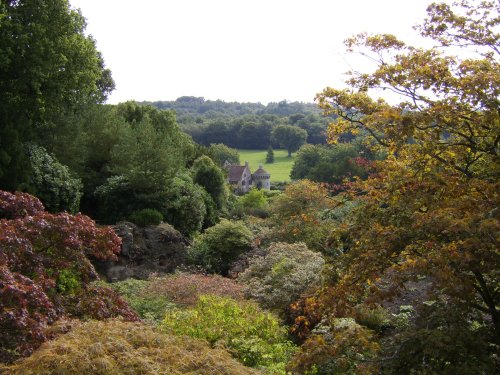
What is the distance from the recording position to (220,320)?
858 cm

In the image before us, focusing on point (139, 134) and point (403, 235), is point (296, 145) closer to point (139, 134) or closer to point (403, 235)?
point (139, 134)

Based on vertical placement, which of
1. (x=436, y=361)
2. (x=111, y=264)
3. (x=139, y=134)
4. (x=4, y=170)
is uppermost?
(x=139, y=134)

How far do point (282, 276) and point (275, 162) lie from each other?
73.6 metres

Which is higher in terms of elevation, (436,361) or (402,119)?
(402,119)

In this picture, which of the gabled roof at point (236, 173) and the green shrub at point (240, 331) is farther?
the gabled roof at point (236, 173)

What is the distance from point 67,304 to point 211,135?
→ 297 ft

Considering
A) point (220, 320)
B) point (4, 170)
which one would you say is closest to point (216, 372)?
point (220, 320)

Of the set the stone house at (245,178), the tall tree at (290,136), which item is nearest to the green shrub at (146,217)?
the stone house at (245,178)

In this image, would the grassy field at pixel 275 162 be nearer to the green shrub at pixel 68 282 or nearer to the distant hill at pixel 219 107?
the distant hill at pixel 219 107

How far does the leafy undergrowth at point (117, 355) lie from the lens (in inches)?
183

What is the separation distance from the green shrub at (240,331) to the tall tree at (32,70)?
997cm

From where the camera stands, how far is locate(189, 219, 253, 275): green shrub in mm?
17641

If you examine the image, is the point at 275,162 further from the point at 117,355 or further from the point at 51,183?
the point at 117,355

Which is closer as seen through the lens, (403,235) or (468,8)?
(403,235)
